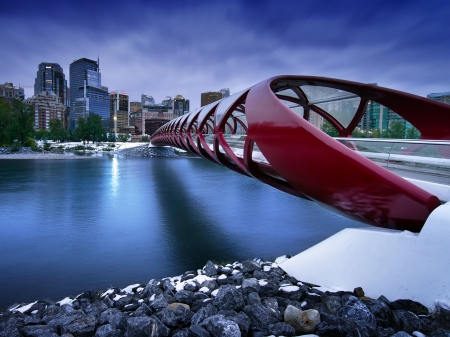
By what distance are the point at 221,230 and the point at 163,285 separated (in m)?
4.59

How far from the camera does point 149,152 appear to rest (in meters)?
50.3

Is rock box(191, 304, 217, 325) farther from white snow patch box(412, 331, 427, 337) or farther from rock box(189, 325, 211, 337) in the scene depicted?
white snow patch box(412, 331, 427, 337)

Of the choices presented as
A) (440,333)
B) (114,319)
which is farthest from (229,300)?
(440,333)

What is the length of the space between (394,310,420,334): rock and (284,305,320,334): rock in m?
0.72

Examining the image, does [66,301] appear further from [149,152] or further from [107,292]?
[149,152]

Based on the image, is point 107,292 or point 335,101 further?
point 335,101

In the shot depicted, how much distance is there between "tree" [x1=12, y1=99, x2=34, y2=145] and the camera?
48688 millimetres

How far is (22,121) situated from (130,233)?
162ft

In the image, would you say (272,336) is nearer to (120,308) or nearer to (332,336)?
(332,336)

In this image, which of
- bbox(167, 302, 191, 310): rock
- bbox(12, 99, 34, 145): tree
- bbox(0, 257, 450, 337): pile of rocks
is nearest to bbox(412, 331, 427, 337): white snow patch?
bbox(0, 257, 450, 337): pile of rocks

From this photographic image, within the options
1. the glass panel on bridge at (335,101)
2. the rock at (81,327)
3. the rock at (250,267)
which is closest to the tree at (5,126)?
the glass panel on bridge at (335,101)

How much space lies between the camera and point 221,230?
32.0 ft

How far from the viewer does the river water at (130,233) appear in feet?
21.4

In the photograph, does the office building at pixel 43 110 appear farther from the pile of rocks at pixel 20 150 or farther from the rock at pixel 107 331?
the rock at pixel 107 331
